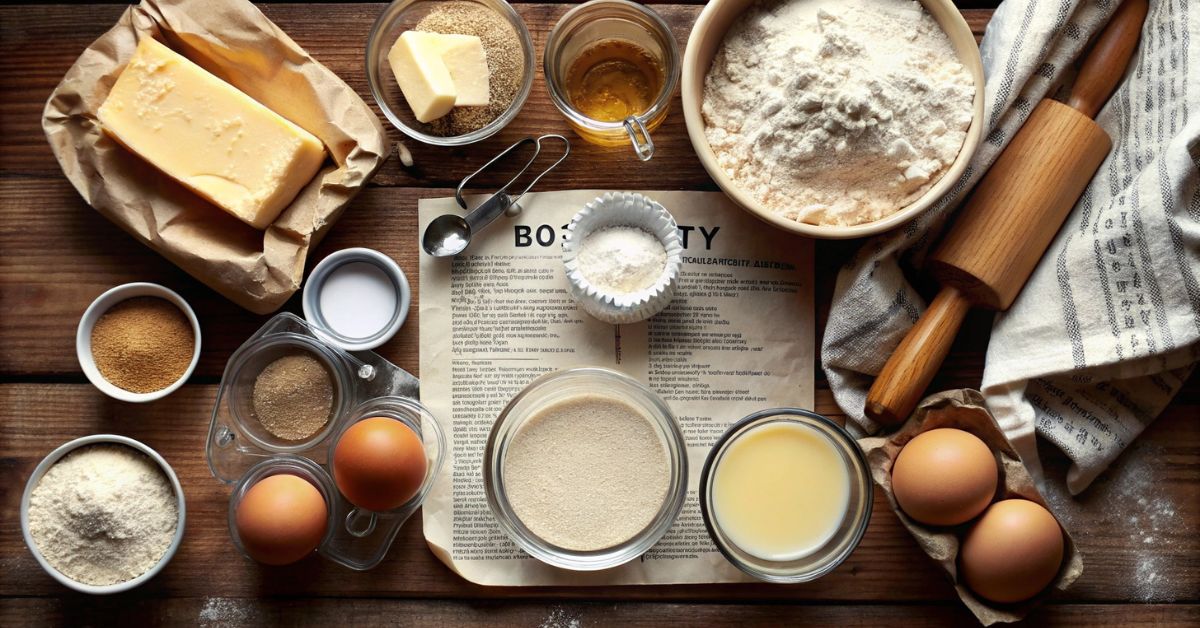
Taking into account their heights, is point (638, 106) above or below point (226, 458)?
above

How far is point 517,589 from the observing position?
1.16m

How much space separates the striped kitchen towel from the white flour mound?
0.29 ft

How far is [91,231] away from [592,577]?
893mm

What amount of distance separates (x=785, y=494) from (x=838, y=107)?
505 mm

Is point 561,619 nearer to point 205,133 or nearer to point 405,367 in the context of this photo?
point 405,367

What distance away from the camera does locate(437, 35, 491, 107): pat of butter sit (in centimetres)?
111

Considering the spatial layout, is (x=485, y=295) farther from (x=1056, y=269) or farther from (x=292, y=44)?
(x=1056, y=269)

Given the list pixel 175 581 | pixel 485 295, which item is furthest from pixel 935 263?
pixel 175 581

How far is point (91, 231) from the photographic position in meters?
1.19

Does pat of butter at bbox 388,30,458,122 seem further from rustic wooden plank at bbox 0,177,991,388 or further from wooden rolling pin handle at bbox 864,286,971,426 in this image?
wooden rolling pin handle at bbox 864,286,971,426

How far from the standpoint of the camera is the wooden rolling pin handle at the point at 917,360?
107 cm

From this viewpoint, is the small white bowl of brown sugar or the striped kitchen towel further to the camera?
the small white bowl of brown sugar

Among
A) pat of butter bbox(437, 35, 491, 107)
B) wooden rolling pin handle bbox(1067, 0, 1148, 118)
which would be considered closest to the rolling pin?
wooden rolling pin handle bbox(1067, 0, 1148, 118)

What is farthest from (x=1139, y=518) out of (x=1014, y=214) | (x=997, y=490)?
(x=1014, y=214)
